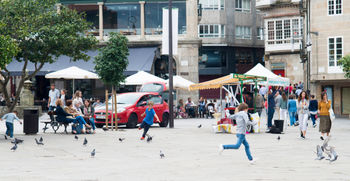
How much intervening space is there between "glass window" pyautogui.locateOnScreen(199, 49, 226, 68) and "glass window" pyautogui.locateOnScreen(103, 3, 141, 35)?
53.8 feet

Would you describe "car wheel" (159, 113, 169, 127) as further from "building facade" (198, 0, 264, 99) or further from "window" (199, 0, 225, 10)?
"window" (199, 0, 225, 10)

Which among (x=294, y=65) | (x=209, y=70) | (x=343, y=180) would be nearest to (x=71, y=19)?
(x=343, y=180)

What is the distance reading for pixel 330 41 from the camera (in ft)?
128

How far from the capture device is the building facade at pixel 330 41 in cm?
3838

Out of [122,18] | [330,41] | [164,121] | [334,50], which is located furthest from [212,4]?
[164,121]

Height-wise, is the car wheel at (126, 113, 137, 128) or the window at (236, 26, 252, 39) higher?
the window at (236, 26, 252, 39)

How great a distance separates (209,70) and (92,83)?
17.0m

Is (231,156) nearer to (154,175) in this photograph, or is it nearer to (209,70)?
(154,175)

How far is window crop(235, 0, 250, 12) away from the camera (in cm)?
5994

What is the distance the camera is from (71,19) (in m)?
23.2

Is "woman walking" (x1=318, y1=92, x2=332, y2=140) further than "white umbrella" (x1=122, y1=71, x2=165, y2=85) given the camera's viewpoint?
No

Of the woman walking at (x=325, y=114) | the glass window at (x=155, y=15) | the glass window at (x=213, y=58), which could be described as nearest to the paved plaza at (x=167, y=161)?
the woman walking at (x=325, y=114)

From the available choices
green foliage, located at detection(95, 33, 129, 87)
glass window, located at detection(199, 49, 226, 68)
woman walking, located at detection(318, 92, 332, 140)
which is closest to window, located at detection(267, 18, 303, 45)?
glass window, located at detection(199, 49, 226, 68)

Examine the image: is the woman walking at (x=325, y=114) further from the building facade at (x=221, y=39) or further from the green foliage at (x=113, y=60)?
the building facade at (x=221, y=39)
